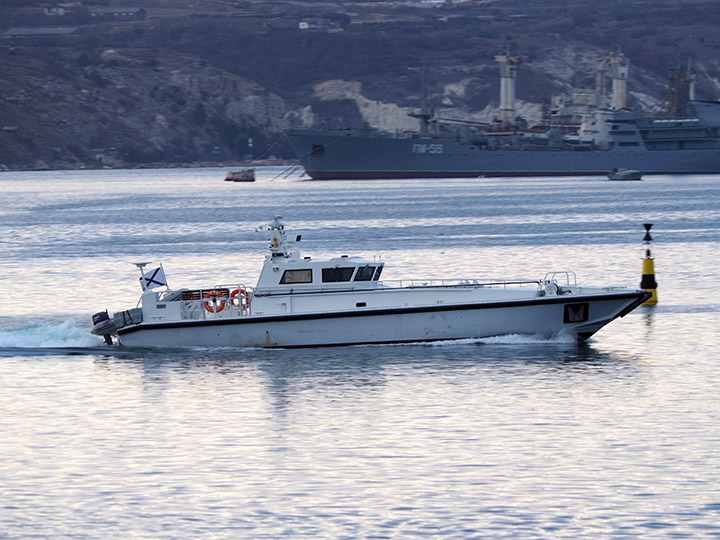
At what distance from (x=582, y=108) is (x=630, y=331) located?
16026 cm

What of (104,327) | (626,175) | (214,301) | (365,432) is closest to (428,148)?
(626,175)

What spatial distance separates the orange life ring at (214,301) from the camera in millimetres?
34625

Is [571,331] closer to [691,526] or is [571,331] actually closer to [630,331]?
[630,331]

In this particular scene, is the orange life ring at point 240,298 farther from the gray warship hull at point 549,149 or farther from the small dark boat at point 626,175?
the gray warship hull at point 549,149

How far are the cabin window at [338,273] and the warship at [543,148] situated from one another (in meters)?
137

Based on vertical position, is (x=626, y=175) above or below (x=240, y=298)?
above

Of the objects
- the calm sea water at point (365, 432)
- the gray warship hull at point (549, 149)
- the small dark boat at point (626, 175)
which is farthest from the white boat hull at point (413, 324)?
the gray warship hull at point (549, 149)

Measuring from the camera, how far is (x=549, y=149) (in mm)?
169500

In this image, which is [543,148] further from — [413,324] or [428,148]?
[413,324]

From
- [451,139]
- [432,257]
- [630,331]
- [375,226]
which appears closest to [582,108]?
[451,139]

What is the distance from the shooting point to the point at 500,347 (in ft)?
111

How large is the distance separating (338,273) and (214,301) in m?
3.68

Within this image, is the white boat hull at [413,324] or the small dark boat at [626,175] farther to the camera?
the small dark boat at [626,175]

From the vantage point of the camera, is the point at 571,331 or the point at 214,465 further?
the point at 571,331
